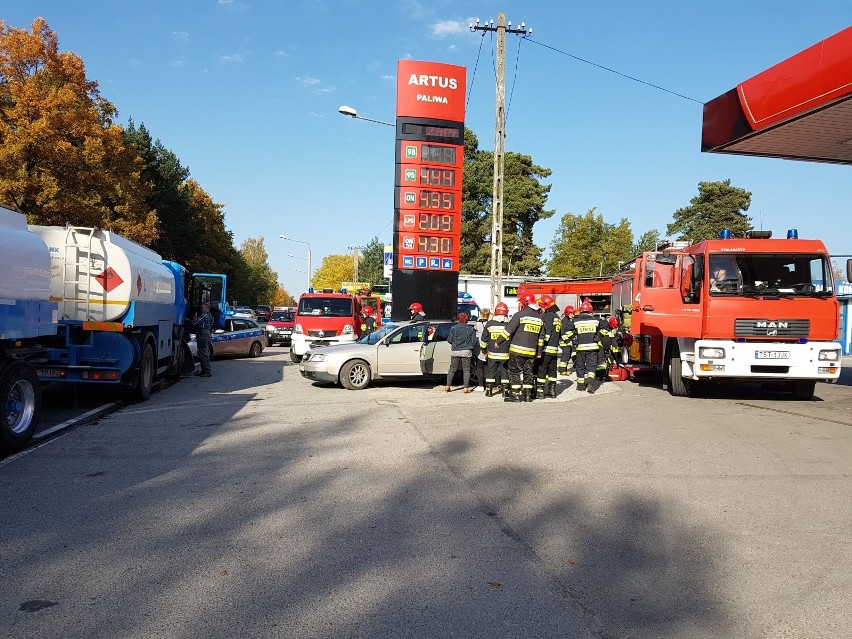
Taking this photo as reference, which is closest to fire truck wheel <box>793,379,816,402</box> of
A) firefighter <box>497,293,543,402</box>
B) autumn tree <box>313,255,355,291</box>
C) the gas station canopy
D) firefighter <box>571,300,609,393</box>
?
firefighter <box>571,300,609,393</box>

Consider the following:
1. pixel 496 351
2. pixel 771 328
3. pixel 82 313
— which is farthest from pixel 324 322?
A: pixel 771 328

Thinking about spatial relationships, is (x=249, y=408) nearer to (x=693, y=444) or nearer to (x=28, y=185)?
(x=693, y=444)

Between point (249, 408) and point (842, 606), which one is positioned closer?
point (842, 606)

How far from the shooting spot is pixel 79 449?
775 cm

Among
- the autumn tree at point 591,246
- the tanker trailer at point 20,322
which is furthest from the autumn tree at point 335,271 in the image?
the tanker trailer at point 20,322

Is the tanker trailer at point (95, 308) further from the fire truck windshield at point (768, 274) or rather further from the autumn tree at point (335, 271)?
the autumn tree at point (335, 271)

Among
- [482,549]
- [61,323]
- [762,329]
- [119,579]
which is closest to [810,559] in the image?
[482,549]

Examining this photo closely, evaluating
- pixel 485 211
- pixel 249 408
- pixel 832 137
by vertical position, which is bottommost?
pixel 249 408

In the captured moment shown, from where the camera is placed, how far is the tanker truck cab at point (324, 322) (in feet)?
63.5

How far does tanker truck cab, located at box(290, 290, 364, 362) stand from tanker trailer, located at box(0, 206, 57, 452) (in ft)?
34.6

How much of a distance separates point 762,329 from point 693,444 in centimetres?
445

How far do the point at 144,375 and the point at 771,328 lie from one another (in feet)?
35.1

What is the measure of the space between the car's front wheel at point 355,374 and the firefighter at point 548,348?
344cm

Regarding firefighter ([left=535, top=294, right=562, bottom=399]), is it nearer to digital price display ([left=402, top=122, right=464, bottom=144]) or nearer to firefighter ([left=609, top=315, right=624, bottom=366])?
firefighter ([left=609, top=315, right=624, bottom=366])
